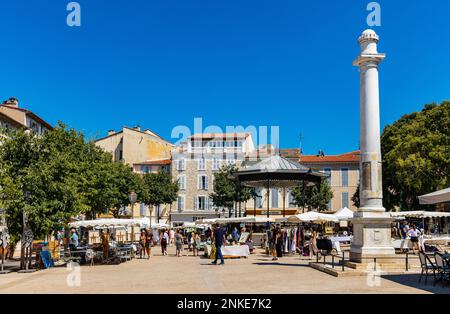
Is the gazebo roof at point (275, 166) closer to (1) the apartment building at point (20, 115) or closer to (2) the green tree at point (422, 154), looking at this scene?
(2) the green tree at point (422, 154)

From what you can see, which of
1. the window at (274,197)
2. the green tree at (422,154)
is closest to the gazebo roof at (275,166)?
the green tree at (422,154)

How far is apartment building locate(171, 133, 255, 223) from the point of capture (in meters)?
A: 68.4

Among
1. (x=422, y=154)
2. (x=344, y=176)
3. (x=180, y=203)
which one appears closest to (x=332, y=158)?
(x=344, y=176)

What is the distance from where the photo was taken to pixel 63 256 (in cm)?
2533

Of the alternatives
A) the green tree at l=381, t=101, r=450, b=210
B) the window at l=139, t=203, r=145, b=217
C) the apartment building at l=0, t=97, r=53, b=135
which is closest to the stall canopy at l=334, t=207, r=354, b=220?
the green tree at l=381, t=101, r=450, b=210

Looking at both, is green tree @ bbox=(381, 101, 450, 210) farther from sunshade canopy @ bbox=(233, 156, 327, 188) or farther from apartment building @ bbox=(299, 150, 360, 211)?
apartment building @ bbox=(299, 150, 360, 211)

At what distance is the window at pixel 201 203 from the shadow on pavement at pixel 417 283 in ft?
178

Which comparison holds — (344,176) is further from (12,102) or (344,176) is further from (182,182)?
(12,102)

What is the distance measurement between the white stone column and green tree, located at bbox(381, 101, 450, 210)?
2397cm

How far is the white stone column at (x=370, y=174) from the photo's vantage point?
655 inches

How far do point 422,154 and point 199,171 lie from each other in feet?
108

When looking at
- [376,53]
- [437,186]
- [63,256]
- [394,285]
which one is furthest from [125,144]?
[394,285]
